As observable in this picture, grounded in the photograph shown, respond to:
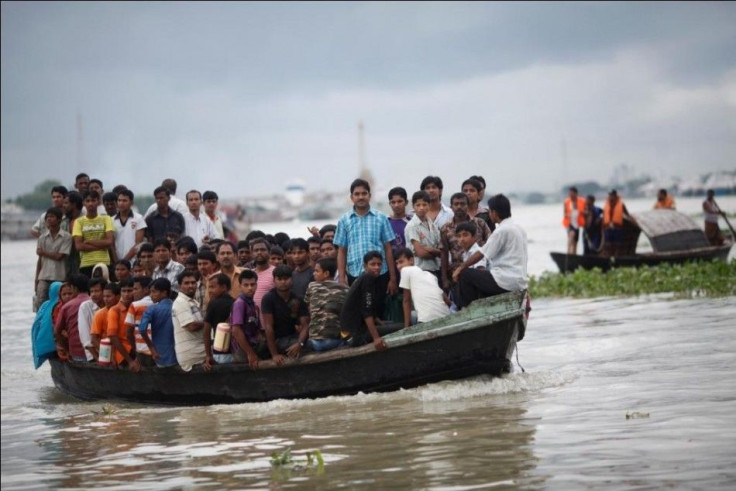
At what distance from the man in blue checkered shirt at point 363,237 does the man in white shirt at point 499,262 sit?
63 centimetres

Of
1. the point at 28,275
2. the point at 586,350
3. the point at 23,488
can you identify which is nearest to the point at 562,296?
the point at 586,350

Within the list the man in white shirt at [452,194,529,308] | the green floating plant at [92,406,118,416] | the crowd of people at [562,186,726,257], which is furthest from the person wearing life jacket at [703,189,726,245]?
the green floating plant at [92,406,118,416]

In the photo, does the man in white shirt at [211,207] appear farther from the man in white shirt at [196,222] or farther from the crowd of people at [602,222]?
the crowd of people at [602,222]

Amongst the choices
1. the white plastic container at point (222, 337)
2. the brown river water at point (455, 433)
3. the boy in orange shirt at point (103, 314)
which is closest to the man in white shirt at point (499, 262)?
the brown river water at point (455, 433)

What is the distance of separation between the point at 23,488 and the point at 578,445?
3502mm

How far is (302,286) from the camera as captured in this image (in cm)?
955

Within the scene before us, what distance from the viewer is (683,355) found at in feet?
34.5

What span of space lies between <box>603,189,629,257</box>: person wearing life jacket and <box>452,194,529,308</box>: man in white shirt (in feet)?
35.6

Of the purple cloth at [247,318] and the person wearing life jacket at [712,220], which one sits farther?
the person wearing life jacket at [712,220]

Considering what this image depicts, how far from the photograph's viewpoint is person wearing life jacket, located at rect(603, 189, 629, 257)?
20047mm

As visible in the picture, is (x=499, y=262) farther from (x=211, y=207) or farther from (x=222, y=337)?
(x=211, y=207)

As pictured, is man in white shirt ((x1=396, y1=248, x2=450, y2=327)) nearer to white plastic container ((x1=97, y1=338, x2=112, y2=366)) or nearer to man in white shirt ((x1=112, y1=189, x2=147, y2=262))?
white plastic container ((x1=97, y1=338, x2=112, y2=366))

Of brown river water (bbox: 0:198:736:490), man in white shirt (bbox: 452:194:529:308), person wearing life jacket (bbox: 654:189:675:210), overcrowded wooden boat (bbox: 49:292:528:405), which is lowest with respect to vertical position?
brown river water (bbox: 0:198:736:490)

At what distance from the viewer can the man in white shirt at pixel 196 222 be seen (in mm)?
12508
